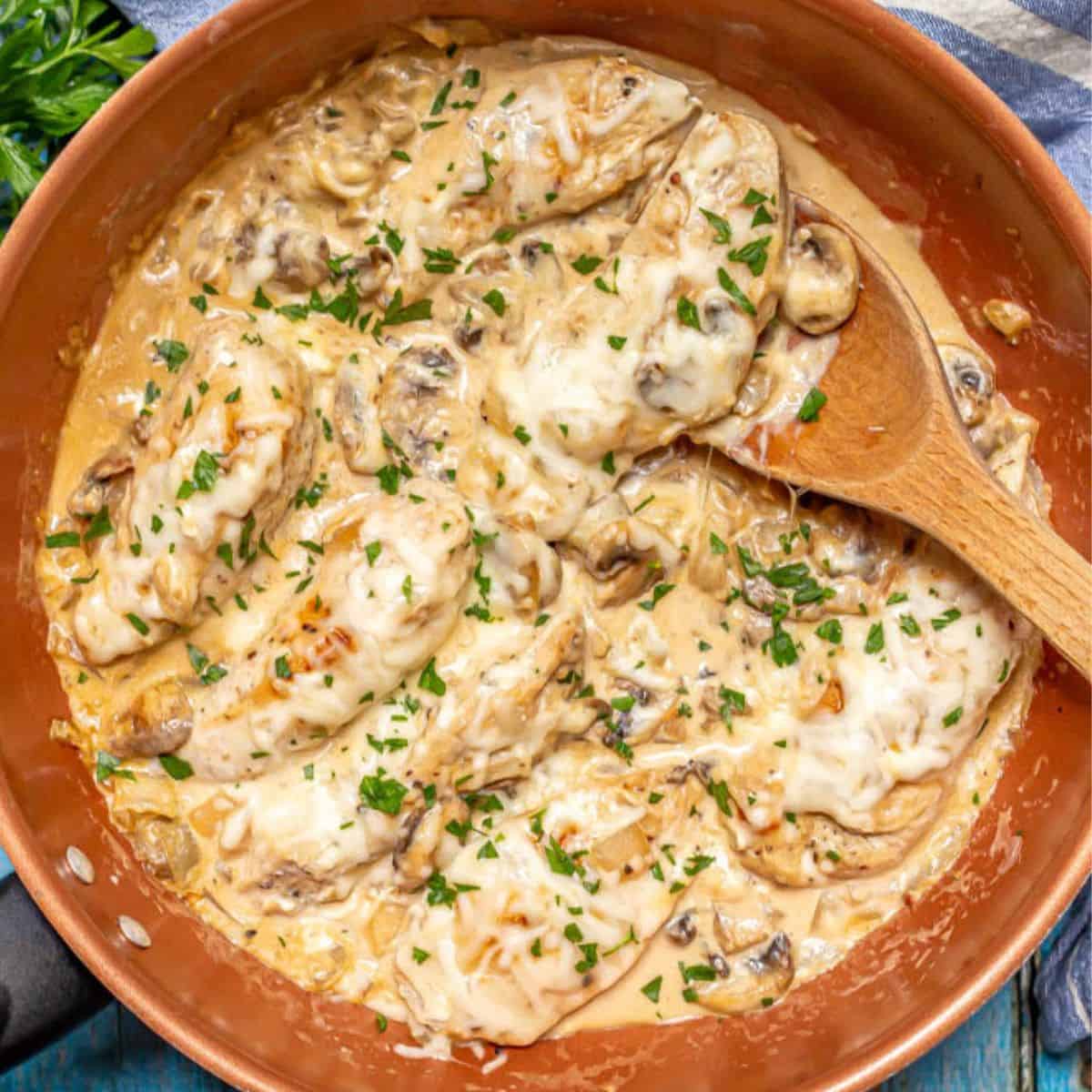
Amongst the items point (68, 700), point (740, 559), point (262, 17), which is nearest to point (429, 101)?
point (262, 17)

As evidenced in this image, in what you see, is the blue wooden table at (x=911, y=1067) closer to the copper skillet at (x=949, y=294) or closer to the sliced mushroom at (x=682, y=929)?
the copper skillet at (x=949, y=294)

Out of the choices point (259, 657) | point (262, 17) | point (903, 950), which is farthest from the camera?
point (903, 950)

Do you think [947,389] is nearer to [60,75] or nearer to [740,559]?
[740,559]

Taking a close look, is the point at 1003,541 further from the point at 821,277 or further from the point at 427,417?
the point at 427,417

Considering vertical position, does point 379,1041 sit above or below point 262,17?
below

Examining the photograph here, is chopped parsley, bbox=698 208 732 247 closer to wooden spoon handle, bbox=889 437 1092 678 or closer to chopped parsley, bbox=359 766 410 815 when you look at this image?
wooden spoon handle, bbox=889 437 1092 678

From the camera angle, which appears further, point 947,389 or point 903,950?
point 903,950
